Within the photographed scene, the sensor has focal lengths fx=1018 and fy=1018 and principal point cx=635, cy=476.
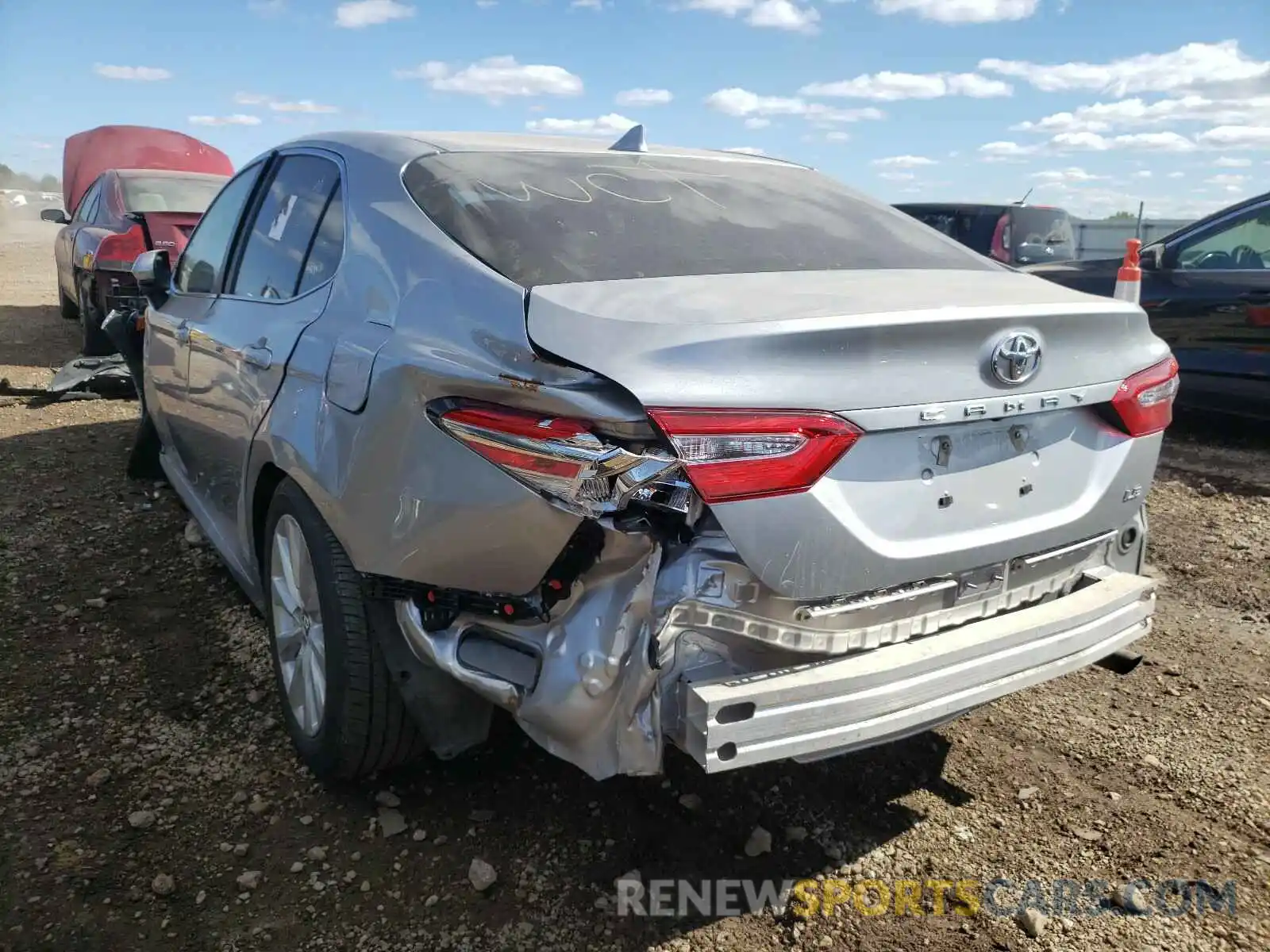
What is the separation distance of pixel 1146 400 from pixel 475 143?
1.91m

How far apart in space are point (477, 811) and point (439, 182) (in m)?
1.63

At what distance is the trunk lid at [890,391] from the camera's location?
1883 mm

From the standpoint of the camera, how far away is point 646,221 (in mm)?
2604

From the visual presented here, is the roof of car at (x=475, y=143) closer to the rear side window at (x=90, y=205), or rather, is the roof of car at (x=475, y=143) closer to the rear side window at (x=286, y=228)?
the rear side window at (x=286, y=228)

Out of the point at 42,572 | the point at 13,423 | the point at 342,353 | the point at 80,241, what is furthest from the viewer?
the point at 80,241

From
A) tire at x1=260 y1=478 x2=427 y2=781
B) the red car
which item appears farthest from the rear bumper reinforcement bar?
the red car

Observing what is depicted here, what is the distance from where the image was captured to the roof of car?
2795 millimetres

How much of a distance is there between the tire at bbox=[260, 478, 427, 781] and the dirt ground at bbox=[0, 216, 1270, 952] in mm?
206

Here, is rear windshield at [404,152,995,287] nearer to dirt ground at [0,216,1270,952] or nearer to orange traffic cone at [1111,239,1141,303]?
dirt ground at [0,216,1270,952]

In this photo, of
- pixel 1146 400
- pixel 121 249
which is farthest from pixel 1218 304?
pixel 121 249

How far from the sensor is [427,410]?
6.94 feet

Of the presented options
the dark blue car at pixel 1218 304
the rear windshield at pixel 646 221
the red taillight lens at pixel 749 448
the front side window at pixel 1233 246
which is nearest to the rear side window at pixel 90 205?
the rear windshield at pixel 646 221

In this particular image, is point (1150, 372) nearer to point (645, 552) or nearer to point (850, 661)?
point (850, 661)

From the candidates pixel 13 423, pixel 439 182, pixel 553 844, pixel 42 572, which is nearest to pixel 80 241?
pixel 13 423
